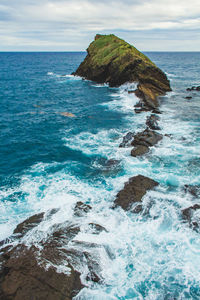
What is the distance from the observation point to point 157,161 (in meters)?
20.4

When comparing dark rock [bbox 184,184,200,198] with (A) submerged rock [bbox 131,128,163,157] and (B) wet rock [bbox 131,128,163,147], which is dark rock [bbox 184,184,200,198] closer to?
(A) submerged rock [bbox 131,128,163,157]

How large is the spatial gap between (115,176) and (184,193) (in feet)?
18.8

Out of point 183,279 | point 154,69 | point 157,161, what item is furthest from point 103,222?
point 154,69

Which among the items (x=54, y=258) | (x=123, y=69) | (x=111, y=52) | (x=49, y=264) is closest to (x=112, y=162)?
(x=54, y=258)

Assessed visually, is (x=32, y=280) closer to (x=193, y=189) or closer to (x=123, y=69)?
(x=193, y=189)

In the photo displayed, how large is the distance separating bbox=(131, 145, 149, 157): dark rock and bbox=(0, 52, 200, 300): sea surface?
0.58 m

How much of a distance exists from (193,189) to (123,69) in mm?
43518

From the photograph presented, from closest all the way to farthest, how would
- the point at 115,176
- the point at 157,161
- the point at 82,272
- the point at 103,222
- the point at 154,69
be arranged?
1. the point at 82,272
2. the point at 103,222
3. the point at 115,176
4. the point at 157,161
5. the point at 154,69

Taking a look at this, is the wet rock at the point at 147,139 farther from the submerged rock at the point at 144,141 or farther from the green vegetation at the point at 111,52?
the green vegetation at the point at 111,52

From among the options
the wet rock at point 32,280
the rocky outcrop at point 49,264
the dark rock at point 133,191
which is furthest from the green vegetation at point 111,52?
the wet rock at point 32,280

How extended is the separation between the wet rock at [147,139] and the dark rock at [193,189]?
7.68 metres

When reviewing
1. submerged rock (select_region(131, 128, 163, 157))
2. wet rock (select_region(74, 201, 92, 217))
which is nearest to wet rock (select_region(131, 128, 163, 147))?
submerged rock (select_region(131, 128, 163, 157))

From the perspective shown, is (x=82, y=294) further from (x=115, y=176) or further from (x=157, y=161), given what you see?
(x=157, y=161)

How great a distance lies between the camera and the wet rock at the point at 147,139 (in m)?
23.2
